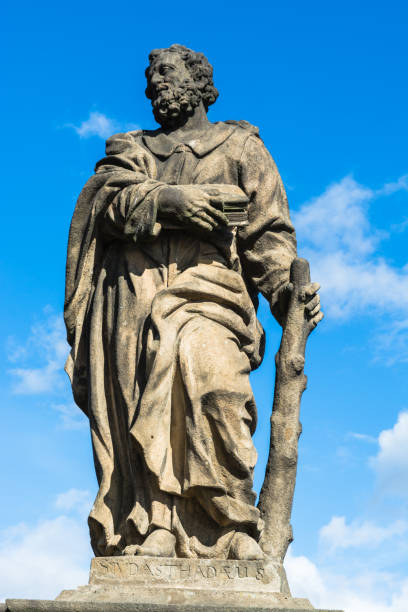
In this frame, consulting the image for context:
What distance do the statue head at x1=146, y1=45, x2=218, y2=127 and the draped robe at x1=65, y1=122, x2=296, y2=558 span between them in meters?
0.23

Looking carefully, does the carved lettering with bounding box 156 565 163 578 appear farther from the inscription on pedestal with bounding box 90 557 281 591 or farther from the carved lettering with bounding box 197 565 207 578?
the carved lettering with bounding box 197 565 207 578

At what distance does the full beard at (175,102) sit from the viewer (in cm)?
865

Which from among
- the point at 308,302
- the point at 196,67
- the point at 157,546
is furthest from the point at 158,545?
the point at 196,67

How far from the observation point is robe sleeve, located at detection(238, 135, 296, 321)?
8555 mm

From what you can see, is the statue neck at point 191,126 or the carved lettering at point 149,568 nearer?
the carved lettering at point 149,568

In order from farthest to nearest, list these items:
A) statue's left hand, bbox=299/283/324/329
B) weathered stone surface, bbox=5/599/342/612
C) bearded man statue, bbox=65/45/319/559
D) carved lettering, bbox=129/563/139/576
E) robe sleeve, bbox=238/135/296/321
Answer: robe sleeve, bbox=238/135/296/321
statue's left hand, bbox=299/283/324/329
bearded man statue, bbox=65/45/319/559
carved lettering, bbox=129/563/139/576
weathered stone surface, bbox=5/599/342/612

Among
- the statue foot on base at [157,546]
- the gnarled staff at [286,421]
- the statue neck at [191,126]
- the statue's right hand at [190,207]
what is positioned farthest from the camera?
the statue neck at [191,126]

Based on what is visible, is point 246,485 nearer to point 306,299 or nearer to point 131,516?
point 131,516

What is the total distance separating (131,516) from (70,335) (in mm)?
1688

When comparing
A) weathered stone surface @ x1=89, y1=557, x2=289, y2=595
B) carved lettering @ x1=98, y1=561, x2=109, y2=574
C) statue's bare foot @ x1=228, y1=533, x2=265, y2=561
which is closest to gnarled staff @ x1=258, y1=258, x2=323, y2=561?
statue's bare foot @ x1=228, y1=533, x2=265, y2=561

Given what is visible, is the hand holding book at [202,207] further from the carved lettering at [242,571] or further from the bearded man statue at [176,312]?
the carved lettering at [242,571]

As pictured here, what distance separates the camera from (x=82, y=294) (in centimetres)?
841

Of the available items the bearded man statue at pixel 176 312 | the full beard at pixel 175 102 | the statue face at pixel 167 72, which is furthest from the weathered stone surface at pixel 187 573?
the statue face at pixel 167 72

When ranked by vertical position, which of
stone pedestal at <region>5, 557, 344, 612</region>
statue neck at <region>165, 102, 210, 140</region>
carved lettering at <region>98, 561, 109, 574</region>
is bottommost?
stone pedestal at <region>5, 557, 344, 612</region>
